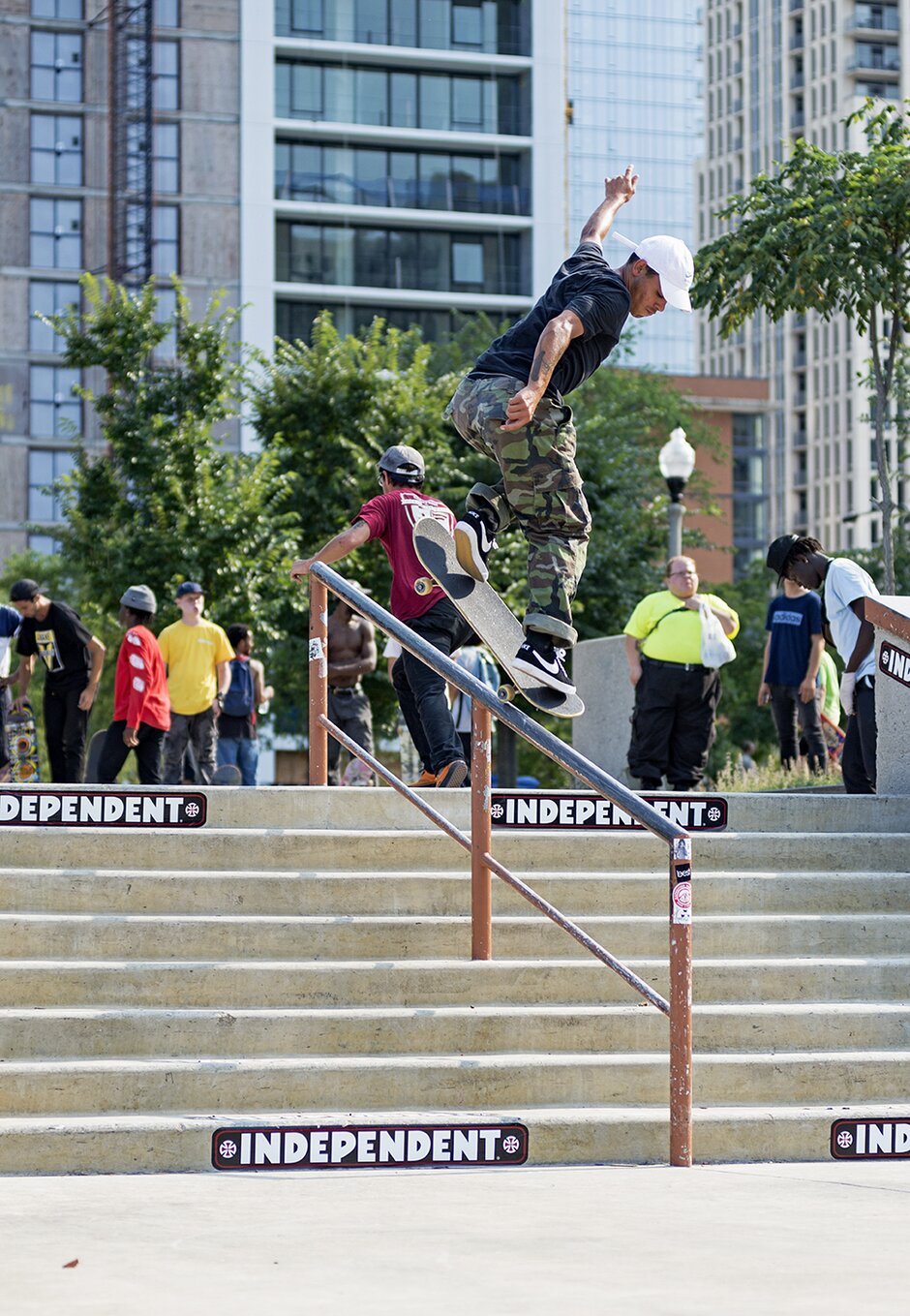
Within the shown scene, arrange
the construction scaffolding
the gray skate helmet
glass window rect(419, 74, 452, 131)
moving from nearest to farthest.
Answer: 1. the gray skate helmet
2. the construction scaffolding
3. glass window rect(419, 74, 452, 131)

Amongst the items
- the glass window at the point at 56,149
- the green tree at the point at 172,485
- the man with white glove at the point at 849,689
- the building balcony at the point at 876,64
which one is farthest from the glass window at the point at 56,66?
the building balcony at the point at 876,64

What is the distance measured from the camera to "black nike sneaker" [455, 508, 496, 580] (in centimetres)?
724

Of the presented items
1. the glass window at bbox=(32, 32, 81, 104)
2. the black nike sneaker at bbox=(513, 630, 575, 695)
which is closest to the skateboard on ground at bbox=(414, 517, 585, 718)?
the black nike sneaker at bbox=(513, 630, 575, 695)

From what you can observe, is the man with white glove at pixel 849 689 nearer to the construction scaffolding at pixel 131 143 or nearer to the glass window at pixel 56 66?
the construction scaffolding at pixel 131 143

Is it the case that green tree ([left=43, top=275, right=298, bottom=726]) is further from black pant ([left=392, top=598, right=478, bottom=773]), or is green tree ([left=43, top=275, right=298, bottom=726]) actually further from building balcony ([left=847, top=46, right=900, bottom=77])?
building balcony ([left=847, top=46, right=900, bottom=77])

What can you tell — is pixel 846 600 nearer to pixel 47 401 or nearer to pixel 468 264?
pixel 47 401

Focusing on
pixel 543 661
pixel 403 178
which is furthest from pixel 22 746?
pixel 403 178

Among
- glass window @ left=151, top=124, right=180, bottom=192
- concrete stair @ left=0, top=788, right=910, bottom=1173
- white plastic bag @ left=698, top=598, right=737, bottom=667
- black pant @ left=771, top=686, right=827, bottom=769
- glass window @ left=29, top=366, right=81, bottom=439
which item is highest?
glass window @ left=151, top=124, right=180, bottom=192

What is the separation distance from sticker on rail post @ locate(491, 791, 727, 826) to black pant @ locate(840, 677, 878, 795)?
1255 mm

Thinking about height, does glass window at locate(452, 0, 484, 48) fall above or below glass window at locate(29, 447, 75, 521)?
above

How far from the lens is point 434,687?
878 cm

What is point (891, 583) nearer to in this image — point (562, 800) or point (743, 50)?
point (562, 800)

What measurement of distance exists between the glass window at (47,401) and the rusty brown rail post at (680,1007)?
57.3 meters

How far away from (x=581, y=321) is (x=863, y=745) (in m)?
3.41
